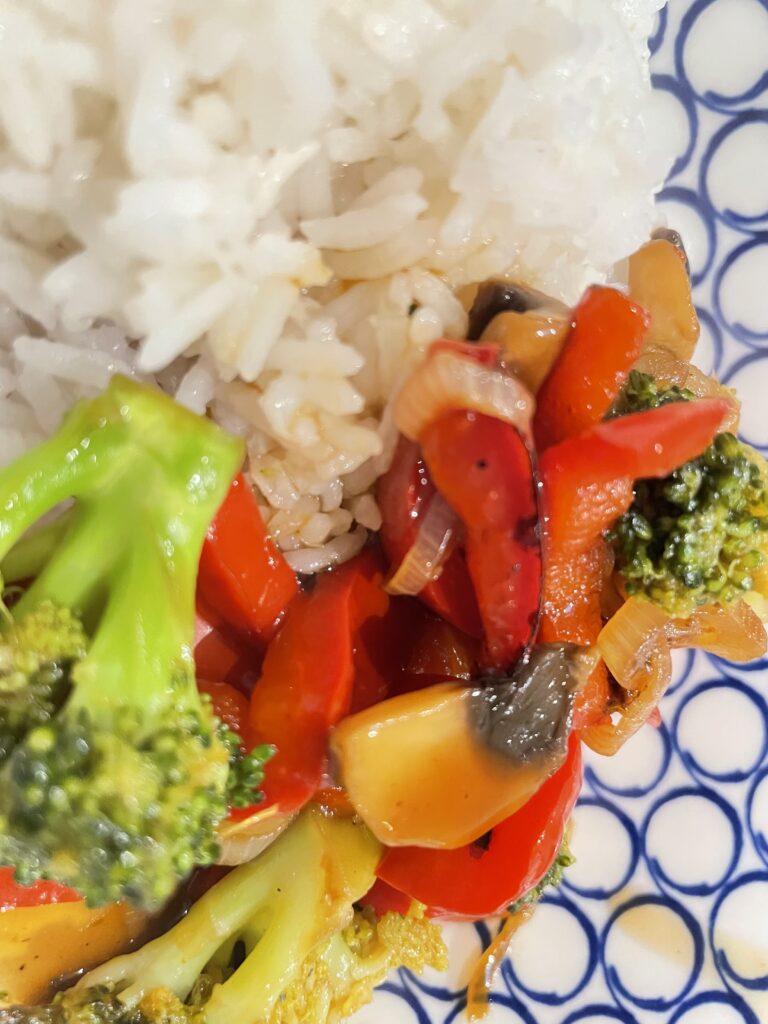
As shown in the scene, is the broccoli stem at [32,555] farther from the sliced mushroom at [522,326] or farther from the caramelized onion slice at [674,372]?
the caramelized onion slice at [674,372]

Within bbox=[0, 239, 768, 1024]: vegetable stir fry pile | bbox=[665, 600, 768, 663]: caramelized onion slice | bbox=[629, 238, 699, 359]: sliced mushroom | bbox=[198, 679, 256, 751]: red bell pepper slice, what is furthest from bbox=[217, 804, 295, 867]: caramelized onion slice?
bbox=[629, 238, 699, 359]: sliced mushroom

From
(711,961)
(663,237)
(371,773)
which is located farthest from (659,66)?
(711,961)

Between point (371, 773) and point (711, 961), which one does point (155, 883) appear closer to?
point (371, 773)

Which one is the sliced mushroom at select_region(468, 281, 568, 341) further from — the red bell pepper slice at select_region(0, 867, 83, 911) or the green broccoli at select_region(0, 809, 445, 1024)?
the red bell pepper slice at select_region(0, 867, 83, 911)

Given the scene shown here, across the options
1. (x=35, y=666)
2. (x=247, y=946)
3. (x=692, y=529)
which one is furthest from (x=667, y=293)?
(x=247, y=946)

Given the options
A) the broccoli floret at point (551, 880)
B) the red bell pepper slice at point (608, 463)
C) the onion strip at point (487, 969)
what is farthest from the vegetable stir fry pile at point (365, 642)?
the onion strip at point (487, 969)
